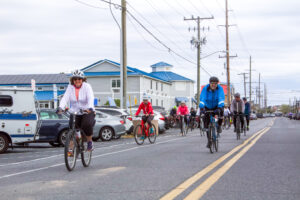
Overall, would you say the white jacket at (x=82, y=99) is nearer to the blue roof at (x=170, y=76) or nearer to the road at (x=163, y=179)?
the road at (x=163, y=179)

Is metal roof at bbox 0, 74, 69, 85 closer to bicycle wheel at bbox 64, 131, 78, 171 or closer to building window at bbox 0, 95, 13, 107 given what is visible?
building window at bbox 0, 95, 13, 107

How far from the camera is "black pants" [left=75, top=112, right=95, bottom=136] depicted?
362 inches

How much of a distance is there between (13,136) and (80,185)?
8.89 m

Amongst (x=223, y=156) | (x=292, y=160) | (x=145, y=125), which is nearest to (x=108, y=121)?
(x=145, y=125)

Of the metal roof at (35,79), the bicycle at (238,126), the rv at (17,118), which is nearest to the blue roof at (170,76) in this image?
the metal roof at (35,79)

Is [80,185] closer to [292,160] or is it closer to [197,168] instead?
[197,168]

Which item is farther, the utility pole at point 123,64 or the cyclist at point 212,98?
the utility pole at point 123,64

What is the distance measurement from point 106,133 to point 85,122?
11.7 m

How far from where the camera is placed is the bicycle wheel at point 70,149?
864cm

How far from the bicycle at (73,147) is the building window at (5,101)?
6606mm

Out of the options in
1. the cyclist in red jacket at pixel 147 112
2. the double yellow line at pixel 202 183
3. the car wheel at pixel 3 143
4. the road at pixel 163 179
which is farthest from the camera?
the cyclist in red jacket at pixel 147 112

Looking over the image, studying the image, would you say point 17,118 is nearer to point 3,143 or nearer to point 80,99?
point 3,143

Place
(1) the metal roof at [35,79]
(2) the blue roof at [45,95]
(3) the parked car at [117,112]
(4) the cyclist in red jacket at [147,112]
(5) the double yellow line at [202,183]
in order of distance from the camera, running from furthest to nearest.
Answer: (1) the metal roof at [35,79]
(2) the blue roof at [45,95]
(3) the parked car at [117,112]
(4) the cyclist in red jacket at [147,112]
(5) the double yellow line at [202,183]

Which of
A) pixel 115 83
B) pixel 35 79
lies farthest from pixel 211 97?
pixel 35 79
